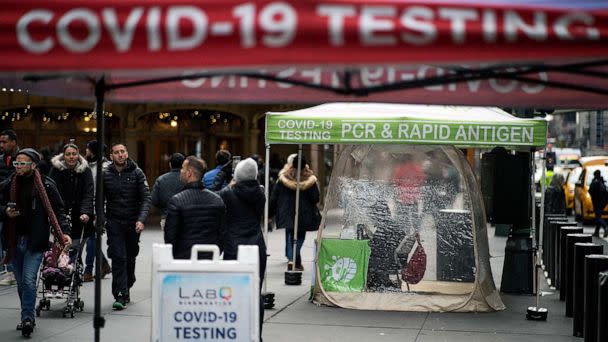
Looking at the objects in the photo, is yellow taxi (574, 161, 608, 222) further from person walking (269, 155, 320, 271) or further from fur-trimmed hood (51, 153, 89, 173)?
fur-trimmed hood (51, 153, 89, 173)

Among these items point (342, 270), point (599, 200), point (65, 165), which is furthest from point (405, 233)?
point (599, 200)

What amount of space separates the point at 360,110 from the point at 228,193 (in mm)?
2544

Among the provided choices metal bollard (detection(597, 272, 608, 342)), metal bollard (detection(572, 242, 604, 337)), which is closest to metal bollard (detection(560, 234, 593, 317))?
metal bollard (detection(572, 242, 604, 337))

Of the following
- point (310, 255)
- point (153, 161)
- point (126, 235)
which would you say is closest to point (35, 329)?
point (126, 235)

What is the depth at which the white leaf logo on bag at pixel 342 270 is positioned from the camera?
1169cm

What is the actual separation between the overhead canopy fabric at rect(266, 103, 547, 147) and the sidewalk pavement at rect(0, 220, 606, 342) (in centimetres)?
193

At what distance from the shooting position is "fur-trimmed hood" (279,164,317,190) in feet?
49.8

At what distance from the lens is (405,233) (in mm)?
11789

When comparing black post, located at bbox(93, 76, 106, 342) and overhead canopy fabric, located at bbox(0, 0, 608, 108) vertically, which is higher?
overhead canopy fabric, located at bbox(0, 0, 608, 108)

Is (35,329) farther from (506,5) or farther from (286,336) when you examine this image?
(506,5)

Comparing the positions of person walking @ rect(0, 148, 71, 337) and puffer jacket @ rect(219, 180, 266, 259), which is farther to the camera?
person walking @ rect(0, 148, 71, 337)

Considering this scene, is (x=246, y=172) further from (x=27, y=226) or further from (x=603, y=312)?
(x=603, y=312)

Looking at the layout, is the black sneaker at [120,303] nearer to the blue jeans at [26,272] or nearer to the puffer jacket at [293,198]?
the blue jeans at [26,272]

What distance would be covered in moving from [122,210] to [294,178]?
4.68m
